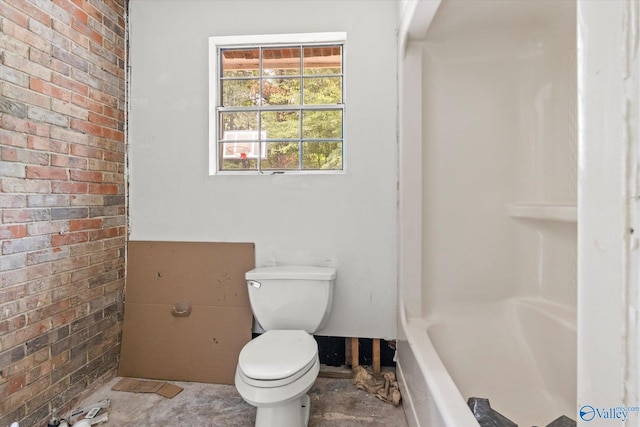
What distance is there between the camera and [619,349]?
422mm

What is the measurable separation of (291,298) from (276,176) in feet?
2.45

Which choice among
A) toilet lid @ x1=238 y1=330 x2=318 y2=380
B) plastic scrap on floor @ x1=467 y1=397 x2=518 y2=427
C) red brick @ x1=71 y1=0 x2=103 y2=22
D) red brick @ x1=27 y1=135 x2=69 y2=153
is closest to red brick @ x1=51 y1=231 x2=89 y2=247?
red brick @ x1=27 y1=135 x2=69 y2=153

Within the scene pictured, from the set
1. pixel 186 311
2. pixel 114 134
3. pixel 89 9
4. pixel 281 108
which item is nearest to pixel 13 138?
pixel 114 134

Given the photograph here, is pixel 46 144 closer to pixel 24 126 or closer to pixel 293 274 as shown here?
pixel 24 126

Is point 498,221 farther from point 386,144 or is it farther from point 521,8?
point 521,8

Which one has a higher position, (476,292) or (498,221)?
(498,221)

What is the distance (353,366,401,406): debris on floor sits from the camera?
6.10ft

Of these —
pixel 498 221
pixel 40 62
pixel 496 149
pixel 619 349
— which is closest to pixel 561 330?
pixel 498 221

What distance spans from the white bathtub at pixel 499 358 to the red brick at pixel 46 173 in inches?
74.9

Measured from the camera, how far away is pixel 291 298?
1.92 meters

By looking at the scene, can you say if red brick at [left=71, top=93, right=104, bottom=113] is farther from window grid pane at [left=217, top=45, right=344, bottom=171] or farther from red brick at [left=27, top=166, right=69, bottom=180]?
window grid pane at [left=217, top=45, right=344, bottom=171]

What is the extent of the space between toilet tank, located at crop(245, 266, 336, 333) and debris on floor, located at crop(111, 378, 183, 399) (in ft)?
2.13

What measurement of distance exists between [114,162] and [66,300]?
84 cm

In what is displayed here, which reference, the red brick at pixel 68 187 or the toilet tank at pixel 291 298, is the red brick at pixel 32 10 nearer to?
the red brick at pixel 68 187
